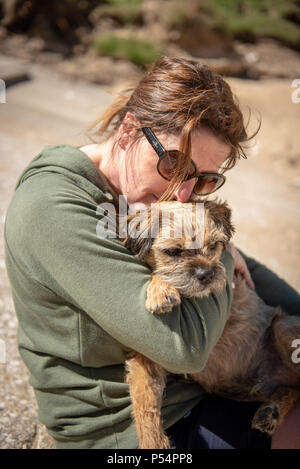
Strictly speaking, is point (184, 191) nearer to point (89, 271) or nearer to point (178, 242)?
point (178, 242)

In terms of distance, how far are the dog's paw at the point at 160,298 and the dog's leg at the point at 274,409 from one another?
0.99 metres

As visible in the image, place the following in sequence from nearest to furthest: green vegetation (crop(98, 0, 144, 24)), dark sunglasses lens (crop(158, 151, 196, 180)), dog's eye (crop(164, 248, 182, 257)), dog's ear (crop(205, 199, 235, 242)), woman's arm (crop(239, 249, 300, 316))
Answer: dark sunglasses lens (crop(158, 151, 196, 180)), dog's eye (crop(164, 248, 182, 257)), dog's ear (crop(205, 199, 235, 242)), woman's arm (crop(239, 249, 300, 316)), green vegetation (crop(98, 0, 144, 24))

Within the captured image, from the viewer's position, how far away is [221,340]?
2.88 m

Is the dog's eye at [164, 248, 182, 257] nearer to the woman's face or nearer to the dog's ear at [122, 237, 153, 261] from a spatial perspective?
the dog's ear at [122, 237, 153, 261]

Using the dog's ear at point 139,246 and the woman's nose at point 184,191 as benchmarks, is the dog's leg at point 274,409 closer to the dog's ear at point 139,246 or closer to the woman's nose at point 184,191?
the dog's ear at point 139,246

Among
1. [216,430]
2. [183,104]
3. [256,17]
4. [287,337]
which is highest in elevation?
[183,104]

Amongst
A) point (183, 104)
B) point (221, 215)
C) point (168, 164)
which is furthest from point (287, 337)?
point (183, 104)

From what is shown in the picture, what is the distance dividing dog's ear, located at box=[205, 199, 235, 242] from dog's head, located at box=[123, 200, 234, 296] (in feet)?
0.30

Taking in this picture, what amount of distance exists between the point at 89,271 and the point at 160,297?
1.26ft

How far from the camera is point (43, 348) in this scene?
219cm

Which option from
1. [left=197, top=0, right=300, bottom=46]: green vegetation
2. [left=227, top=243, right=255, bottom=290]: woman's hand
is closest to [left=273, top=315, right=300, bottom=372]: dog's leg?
[left=227, top=243, right=255, bottom=290]: woman's hand

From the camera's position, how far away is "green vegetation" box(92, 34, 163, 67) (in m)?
15.0
